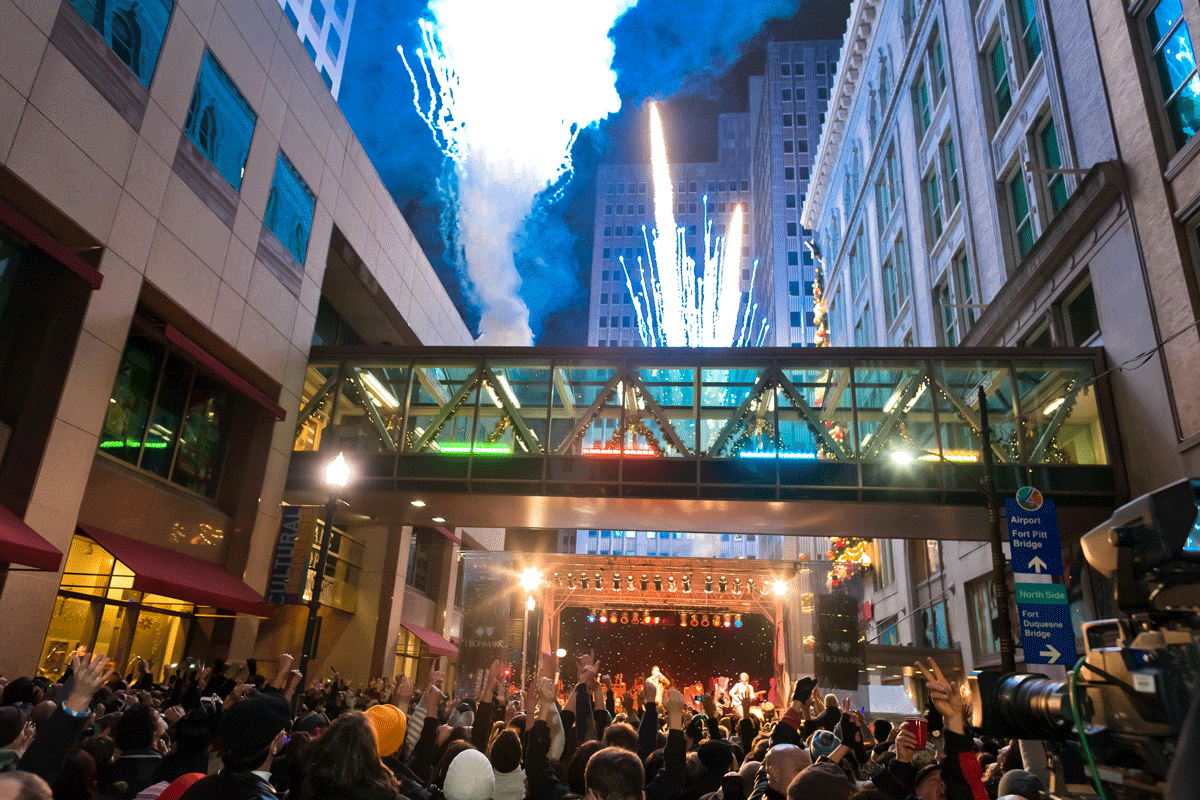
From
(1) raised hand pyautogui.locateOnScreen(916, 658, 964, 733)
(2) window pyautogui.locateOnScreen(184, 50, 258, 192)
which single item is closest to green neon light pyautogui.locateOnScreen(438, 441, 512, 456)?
(2) window pyautogui.locateOnScreen(184, 50, 258, 192)

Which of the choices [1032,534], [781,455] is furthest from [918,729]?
[781,455]

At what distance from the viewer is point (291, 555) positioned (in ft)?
64.7

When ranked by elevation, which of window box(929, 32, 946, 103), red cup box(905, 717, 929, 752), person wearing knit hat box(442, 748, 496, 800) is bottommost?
person wearing knit hat box(442, 748, 496, 800)

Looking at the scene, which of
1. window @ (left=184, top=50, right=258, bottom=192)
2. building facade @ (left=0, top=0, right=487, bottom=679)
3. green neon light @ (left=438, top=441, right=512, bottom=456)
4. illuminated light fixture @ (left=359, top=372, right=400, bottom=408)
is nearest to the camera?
building facade @ (left=0, top=0, right=487, bottom=679)

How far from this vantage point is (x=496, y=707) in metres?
8.91

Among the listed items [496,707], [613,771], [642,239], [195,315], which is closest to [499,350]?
[195,315]

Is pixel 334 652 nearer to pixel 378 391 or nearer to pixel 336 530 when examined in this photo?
pixel 336 530

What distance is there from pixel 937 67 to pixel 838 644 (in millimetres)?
21675

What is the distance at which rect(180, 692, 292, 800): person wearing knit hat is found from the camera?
3.55 metres

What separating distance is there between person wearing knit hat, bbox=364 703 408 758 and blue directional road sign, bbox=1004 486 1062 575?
10.4 meters

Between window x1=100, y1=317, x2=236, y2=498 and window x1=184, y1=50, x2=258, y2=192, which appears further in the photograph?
window x1=184, y1=50, x2=258, y2=192

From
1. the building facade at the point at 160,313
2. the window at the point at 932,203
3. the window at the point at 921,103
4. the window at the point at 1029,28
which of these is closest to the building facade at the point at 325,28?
the building facade at the point at 160,313

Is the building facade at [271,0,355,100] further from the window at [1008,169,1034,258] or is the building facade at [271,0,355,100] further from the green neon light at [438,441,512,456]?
the window at [1008,169,1034,258]

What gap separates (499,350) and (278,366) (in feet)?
18.5
